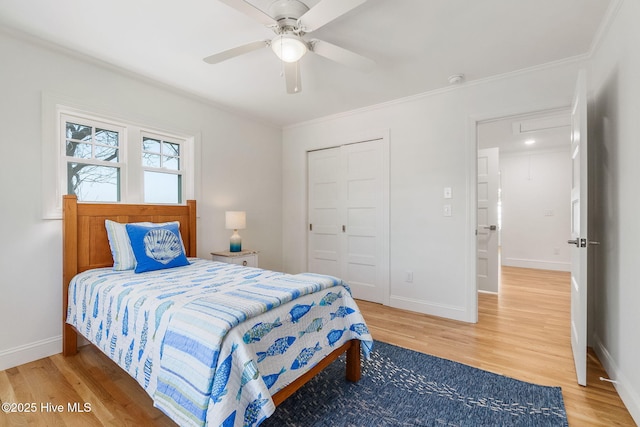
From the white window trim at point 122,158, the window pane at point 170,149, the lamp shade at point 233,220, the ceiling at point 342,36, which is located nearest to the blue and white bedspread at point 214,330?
the white window trim at point 122,158

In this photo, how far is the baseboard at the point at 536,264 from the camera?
19.0ft

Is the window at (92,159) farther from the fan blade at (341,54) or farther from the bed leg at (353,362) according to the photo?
the bed leg at (353,362)

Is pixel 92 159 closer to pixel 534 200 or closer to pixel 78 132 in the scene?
pixel 78 132

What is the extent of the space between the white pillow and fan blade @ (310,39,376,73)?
213 cm

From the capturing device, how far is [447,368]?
2.16 meters

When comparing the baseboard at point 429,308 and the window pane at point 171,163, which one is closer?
the baseboard at point 429,308

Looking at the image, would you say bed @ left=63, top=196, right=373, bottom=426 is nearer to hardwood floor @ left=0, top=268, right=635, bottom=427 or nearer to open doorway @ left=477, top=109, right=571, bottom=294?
→ hardwood floor @ left=0, top=268, right=635, bottom=427

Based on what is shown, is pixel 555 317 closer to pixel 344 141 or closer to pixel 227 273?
pixel 344 141

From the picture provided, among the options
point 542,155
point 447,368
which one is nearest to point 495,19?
point 447,368

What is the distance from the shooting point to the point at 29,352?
7.53 ft

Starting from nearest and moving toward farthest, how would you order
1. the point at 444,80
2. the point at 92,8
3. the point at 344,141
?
the point at 92,8
the point at 444,80
the point at 344,141

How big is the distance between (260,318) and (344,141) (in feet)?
9.94

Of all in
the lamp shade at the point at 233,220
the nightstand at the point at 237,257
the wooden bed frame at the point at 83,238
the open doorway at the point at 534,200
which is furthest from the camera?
the open doorway at the point at 534,200

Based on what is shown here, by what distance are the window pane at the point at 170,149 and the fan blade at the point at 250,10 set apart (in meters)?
2.01
